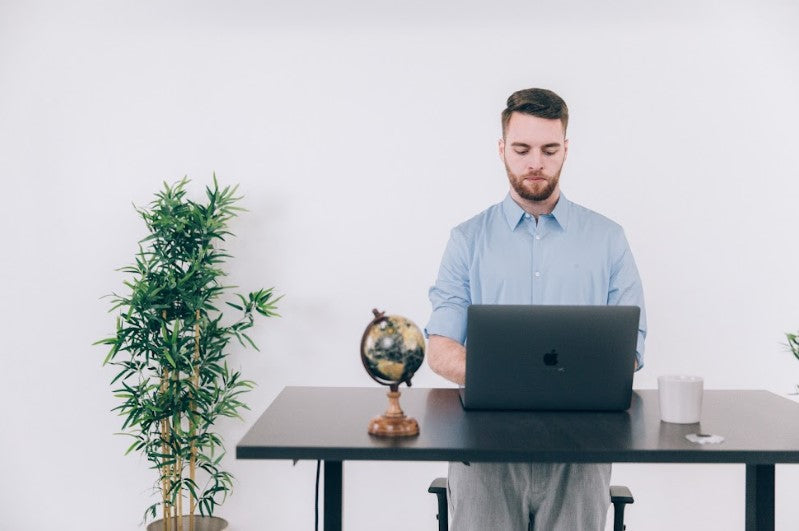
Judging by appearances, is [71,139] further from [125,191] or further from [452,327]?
[452,327]

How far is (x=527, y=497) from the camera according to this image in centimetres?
229

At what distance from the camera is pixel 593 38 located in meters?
4.10

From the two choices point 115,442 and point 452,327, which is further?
point 115,442

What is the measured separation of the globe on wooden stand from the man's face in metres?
1.01

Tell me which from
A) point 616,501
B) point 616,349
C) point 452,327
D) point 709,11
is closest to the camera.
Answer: point 616,349

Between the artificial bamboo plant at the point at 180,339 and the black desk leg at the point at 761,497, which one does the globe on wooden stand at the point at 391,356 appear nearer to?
the black desk leg at the point at 761,497

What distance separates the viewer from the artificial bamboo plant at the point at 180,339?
3.67 metres

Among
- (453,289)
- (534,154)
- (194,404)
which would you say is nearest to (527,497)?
(453,289)

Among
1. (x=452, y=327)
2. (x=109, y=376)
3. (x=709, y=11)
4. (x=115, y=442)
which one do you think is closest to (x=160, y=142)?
(x=109, y=376)

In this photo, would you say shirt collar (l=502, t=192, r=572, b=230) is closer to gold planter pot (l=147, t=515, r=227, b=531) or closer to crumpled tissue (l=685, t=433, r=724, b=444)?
crumpled tissue (l=685, t=433, r=724, b=444)

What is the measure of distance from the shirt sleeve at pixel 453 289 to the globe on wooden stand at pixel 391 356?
803 mm

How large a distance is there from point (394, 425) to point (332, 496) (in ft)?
0.89

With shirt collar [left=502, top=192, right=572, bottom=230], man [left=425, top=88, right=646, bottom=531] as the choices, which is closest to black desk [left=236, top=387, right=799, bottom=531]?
man [left=425, top=88, right=646, bottom=531]

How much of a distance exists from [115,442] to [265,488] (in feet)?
2.73
